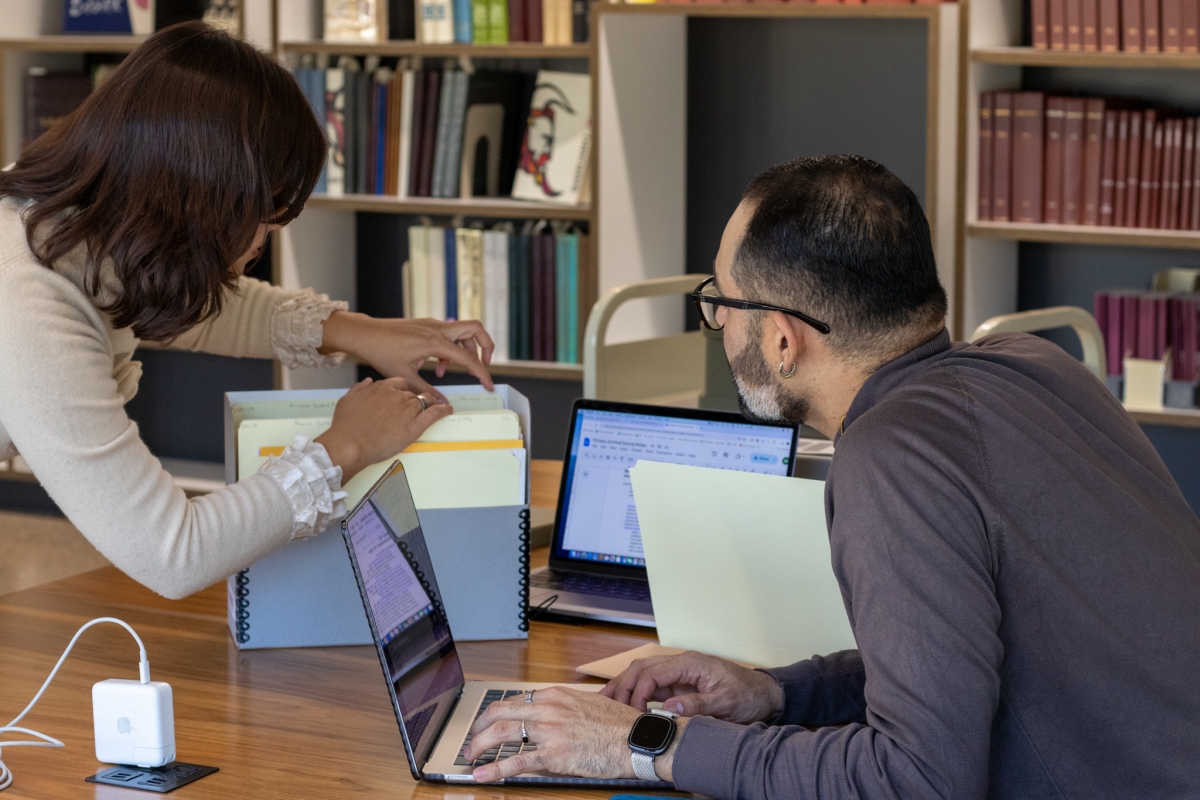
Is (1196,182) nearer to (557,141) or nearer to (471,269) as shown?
(557,141)

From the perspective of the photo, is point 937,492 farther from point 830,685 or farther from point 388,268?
point 388,268

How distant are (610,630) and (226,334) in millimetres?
719

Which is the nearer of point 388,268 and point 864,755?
point 864,755

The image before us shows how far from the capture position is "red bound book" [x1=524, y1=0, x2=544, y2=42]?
11.7 ft

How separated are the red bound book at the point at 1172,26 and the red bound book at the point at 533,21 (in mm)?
1540

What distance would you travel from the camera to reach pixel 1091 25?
3133 millimetres

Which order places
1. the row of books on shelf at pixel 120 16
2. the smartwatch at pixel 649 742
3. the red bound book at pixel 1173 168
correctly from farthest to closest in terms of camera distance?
the row of books on shelf at pixel 120 16 < the red bound book at pixel 1173 168 < the smartwatch at pixel 649 742

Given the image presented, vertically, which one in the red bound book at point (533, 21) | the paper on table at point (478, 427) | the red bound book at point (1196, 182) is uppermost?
the red bound book at point (533, 21)

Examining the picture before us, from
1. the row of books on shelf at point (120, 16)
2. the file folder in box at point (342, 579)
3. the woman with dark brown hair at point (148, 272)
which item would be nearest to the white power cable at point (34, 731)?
the woman with dark brown hair at point (148, 272)

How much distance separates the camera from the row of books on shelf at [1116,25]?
10.00ft

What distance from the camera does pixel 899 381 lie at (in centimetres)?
120

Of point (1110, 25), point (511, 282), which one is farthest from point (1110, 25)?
point (511, 282)

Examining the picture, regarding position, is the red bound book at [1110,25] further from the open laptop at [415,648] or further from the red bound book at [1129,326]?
the open laptop at [415,648]

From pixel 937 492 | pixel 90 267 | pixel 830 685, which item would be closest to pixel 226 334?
pixel 90 267
